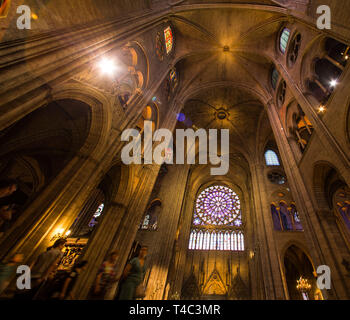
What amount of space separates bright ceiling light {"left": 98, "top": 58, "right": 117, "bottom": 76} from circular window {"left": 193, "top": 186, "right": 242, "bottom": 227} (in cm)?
1720

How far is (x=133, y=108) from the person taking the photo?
8.36 meters

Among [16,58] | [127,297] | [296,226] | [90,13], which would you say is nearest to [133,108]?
[90,13]

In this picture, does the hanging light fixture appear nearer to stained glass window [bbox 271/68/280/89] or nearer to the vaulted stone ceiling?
the vaulted stone ceiling

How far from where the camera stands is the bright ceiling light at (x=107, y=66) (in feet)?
21.5

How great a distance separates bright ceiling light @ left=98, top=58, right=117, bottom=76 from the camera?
6.55 meters

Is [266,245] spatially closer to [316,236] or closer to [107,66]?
[316,236]

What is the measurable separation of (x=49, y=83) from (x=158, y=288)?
11.6 m

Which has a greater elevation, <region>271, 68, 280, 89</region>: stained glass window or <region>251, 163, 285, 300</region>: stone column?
<region>271, 68, 280, 89</region>: stained glass window

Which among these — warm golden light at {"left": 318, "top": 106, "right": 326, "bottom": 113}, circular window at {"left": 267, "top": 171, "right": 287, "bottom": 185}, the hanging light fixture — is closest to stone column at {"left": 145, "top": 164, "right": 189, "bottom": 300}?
circular window at {"left": 267, "top": 171, "right": 287, "bottom": 185}

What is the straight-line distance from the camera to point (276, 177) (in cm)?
1630

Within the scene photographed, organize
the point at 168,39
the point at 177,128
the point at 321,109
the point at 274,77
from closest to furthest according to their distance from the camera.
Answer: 1. the point at 321,109
2. the point at 168,39
3. the point at 274,77
4. the point at 177,128

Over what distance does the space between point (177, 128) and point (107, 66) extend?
37.9 feet

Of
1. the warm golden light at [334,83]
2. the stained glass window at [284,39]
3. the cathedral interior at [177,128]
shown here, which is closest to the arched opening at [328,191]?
the cathedral interior at [177,128]
